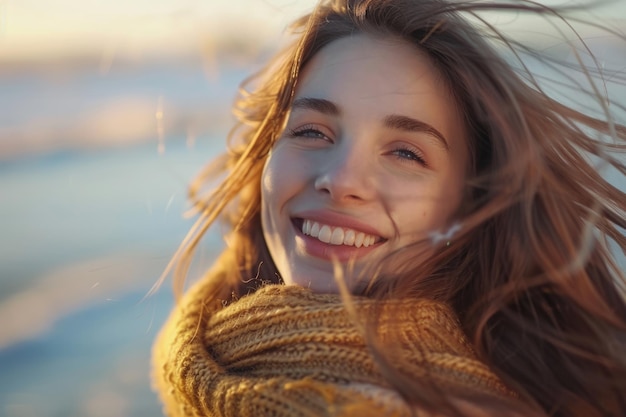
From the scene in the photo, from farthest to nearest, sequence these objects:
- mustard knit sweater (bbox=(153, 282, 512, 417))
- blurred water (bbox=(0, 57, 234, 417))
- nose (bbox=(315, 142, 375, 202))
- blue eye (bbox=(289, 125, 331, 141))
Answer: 1. blurred water (bbox=(0, 57, 234, 417))
2. blue eye (bbox=(289, 125, 331, 141))
3. nose (bbox=(315, 142, 375, 202))
4. mustard knit sweater (bbox=(153, 282, 512, 417))

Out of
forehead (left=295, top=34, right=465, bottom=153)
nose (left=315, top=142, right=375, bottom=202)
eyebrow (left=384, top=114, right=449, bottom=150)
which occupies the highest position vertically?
forehead (left=295, top=34, right=465, bottom=153)

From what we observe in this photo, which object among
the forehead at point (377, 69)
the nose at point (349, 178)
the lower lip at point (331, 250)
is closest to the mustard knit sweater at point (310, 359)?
the lower lip at point (331, 250)

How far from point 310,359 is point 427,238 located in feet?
1.42

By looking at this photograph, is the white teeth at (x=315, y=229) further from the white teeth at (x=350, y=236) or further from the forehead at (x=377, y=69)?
the forehead at (x=377, y=69)

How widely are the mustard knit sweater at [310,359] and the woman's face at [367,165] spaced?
0.49 ft

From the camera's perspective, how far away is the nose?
188 centimetres

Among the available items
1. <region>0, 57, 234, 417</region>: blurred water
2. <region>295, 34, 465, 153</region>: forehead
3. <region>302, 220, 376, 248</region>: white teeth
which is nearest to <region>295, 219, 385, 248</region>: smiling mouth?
<region>302, 220, 376, 248</region>: white teeth

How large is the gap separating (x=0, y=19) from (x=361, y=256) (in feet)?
6.16

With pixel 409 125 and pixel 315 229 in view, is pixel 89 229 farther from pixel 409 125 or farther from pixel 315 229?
pixel 409 125

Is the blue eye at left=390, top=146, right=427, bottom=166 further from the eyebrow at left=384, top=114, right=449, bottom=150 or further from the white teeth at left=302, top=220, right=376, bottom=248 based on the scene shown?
the white teeth at left=302, top=220, right=376, bottom=248

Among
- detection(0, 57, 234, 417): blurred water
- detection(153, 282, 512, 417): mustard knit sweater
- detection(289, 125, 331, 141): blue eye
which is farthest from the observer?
detection(0, 57, 234, 417): blurred water

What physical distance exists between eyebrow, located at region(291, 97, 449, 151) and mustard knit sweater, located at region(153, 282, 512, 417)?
39cm

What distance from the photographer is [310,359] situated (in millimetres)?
1713

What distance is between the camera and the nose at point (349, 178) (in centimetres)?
188
